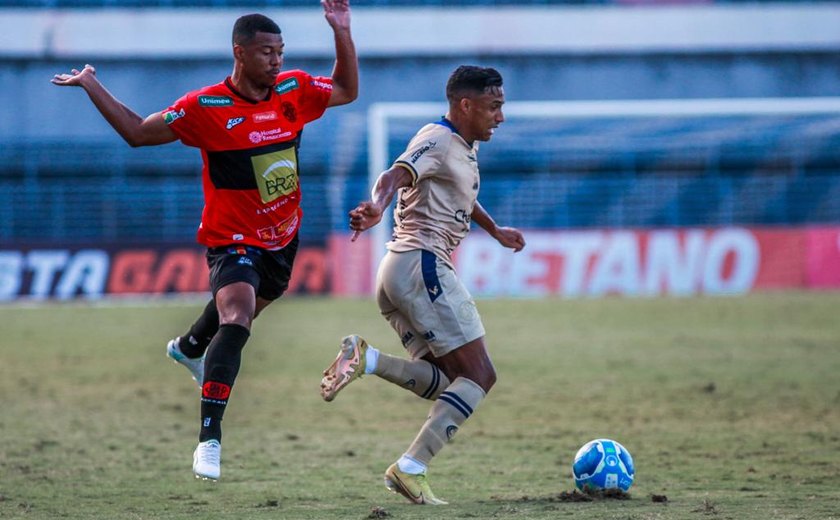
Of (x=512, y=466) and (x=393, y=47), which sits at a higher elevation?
(x=393, y=47)

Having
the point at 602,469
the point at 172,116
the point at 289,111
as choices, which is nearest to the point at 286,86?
the point at 289,111

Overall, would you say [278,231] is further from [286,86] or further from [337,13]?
[337,13]

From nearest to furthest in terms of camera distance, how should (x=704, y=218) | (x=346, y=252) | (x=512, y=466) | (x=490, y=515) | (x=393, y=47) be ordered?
(x=490, y=515) → (x=512, y=466) → (x=346, y=252) → (x=704, y=218) → (x=393, y=47)

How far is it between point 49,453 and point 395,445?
229 cm

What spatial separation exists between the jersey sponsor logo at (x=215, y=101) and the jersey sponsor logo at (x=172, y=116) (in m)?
0.11

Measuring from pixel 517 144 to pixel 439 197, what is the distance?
76.2 feet

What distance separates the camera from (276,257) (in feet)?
23.3

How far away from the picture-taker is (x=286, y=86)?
710 cm

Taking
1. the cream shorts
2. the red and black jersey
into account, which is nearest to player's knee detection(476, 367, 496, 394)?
the cream shorts

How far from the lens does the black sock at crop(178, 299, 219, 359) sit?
7.54 m

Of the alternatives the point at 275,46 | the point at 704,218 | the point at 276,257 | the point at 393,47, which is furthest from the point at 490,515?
the point at 393,47

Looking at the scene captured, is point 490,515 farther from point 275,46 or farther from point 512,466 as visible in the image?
point 275,46

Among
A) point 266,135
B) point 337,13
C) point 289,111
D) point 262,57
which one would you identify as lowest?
point 266,135

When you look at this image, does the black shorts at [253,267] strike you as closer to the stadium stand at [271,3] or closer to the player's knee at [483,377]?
the player's knee at [483,377]
